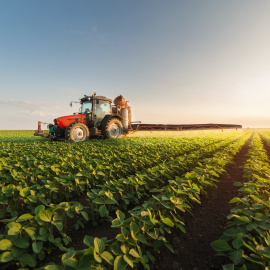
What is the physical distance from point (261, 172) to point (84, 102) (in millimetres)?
10094

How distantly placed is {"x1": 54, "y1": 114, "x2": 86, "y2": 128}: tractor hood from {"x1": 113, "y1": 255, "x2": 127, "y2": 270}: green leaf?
32.9ft

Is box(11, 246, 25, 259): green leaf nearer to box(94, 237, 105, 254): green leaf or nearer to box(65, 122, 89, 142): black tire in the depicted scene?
box(94, 237, 105, 254): green leaf

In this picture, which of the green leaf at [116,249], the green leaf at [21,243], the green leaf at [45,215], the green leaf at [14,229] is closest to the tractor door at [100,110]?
the green leaf at [45,215]

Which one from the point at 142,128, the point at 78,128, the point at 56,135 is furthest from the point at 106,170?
the point at 142,128

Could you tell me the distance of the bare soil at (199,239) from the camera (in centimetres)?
192

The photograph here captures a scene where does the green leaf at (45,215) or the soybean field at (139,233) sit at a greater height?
the green leaf at (45,215)

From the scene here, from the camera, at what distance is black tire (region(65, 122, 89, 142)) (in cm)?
948

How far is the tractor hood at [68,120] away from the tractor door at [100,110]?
2.69 ft

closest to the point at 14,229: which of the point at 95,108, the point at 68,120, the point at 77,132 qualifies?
the point at 77,132

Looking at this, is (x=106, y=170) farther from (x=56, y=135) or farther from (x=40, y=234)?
(x=56, y=135)

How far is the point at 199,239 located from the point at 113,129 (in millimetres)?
9846

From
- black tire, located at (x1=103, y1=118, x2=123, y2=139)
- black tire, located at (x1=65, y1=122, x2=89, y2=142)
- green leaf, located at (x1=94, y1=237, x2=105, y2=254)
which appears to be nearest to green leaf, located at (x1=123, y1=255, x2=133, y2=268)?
green leaf, located at (x1=94, y1=237, x2=105, y2=254)

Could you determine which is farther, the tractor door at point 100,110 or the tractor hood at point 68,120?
the tractor door at point 100,110

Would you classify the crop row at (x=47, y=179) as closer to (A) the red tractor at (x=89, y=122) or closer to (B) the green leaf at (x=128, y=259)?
(B) the green leaf at (x=128, y=259)
